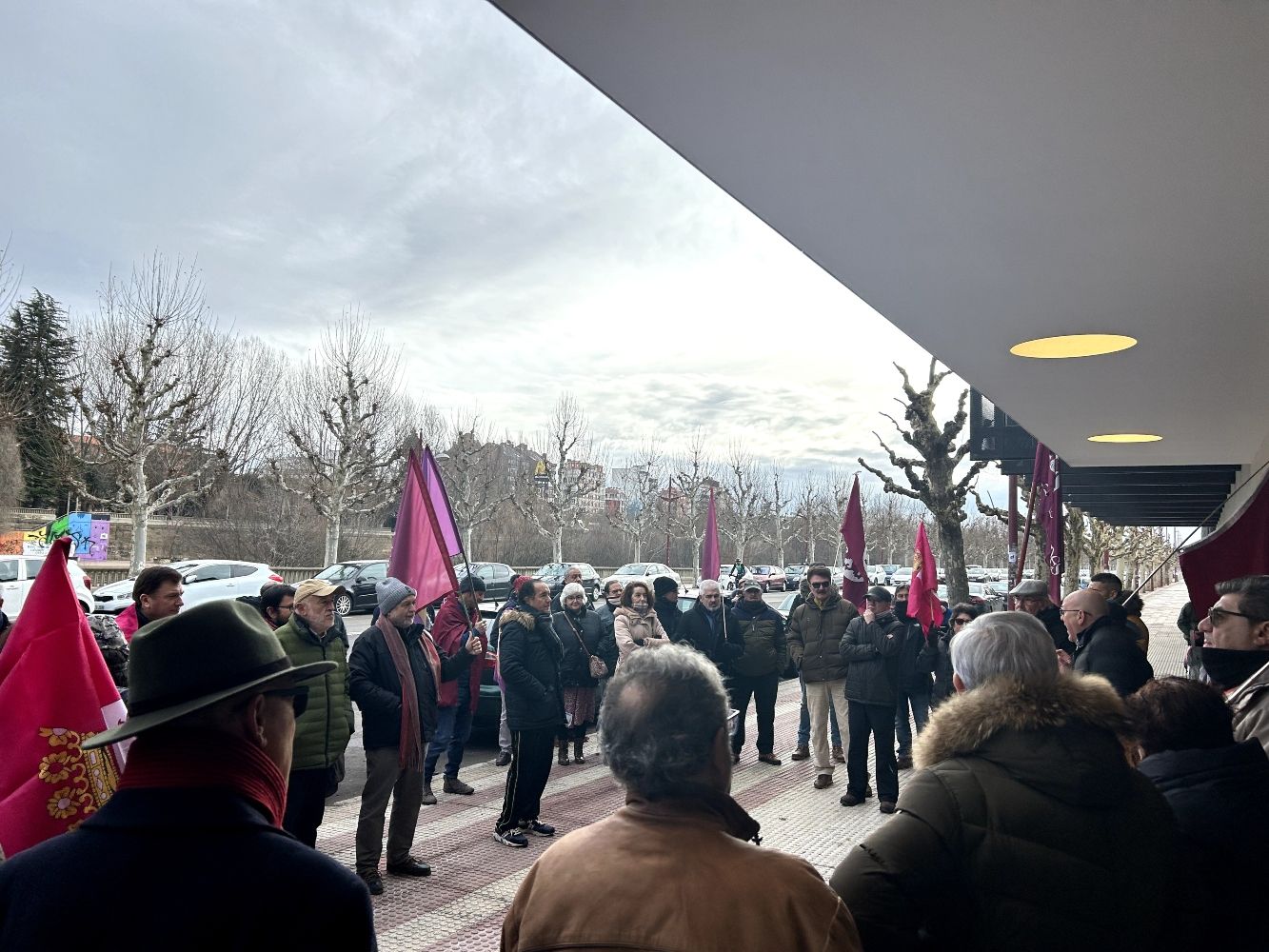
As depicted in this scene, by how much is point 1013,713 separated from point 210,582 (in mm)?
24629

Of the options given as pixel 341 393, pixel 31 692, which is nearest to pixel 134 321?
pixel 341 393

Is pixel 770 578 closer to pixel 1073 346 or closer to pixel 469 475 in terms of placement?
pixel 469 475

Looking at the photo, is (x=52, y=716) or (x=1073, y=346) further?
(x=1073, y=346)

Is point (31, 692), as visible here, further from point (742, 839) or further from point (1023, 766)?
point (1023, 766)

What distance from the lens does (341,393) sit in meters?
31.9

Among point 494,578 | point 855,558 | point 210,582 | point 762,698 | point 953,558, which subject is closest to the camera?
point 762,698

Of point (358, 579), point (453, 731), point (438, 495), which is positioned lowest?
point (453, 731)

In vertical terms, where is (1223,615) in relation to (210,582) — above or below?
above

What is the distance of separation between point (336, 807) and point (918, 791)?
624 centimetres

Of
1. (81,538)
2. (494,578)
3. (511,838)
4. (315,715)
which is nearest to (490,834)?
(511,838)

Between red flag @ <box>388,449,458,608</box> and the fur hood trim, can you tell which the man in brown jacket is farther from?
red flag @ <box>388,449,458,608</box>

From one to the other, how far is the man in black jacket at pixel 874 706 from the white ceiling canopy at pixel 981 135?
12.7ft

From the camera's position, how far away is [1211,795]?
2.40 m

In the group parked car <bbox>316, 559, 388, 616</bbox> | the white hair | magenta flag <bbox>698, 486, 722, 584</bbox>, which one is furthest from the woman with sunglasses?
parked car <bbox>316, 559, 388, 616</bbox>
